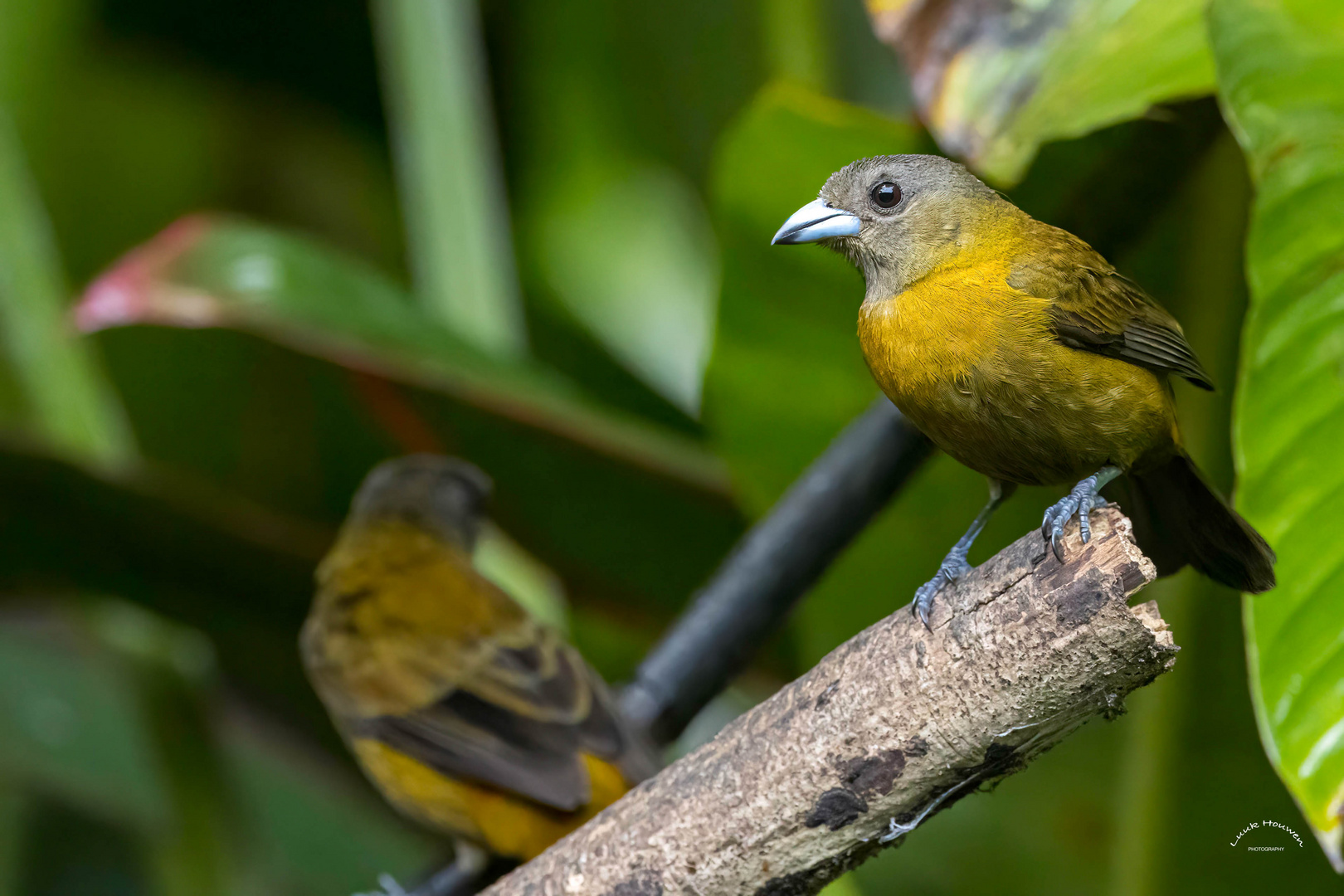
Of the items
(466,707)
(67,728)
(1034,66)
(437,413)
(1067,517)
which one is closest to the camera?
(1067,517)

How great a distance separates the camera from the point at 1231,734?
178cm

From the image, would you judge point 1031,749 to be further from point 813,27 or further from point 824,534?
point 813,27

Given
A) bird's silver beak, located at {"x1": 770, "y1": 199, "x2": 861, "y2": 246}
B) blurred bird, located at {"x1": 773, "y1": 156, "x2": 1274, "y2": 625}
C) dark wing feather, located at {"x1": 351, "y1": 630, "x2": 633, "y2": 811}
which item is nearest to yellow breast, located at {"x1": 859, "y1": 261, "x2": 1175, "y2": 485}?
blurred bird, located at {"x1": 773, "y1": 156, "x2": 1274, "y2": 625}

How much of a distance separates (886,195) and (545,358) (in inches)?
104

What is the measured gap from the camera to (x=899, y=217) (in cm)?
118

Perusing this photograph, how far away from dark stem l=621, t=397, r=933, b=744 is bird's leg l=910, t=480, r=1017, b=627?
280 mm

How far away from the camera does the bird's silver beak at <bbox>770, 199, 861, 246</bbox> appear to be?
1.18 m

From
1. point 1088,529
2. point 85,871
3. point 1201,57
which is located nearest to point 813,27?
point 1201,57

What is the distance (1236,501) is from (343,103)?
3.56 metres

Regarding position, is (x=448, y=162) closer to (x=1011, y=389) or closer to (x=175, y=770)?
(x=175, y=770)

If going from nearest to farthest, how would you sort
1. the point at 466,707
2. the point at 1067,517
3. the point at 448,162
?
the point at 1067,517 < the point at 466,707 < the point at 448,162

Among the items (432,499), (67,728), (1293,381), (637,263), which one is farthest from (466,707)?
(67,728)

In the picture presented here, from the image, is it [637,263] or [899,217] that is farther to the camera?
[637,263]

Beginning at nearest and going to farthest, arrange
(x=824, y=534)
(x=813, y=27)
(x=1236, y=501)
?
(x=1236, y=501) → (x=824, y=534) → (x=813, y=27)
